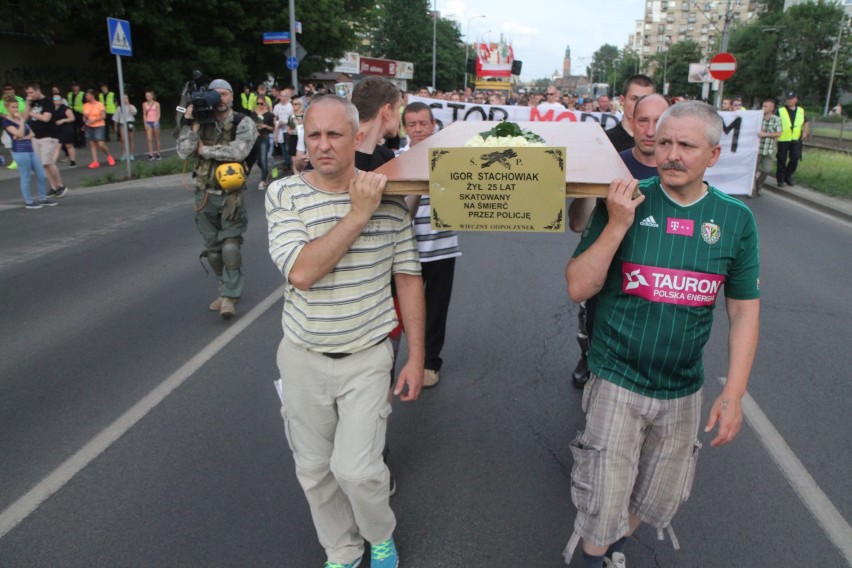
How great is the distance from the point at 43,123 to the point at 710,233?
12.9 meters

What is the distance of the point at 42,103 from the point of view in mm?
12703

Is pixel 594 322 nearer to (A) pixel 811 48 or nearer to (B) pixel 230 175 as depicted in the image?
(B) pixel 230 175

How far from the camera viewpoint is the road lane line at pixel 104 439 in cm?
328

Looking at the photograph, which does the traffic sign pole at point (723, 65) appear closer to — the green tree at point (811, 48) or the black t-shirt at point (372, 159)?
the black t-shirt at point (372, 159)

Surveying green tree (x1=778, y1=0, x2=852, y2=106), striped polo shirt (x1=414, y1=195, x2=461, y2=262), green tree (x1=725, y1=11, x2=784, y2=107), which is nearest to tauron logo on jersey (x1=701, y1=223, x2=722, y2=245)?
striped polo shirt (x1=414, y1=195, x2=461, y2=262)

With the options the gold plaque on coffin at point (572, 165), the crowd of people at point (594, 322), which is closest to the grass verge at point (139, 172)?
the gold plaque on coffin at point (572, 165)

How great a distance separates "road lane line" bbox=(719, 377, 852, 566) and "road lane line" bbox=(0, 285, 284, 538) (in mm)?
3610

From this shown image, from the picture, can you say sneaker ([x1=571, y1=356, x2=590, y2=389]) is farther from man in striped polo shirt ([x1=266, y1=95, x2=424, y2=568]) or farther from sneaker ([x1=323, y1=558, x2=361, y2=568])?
sneaker ([x1=323, y1=558, x2=361, y2=568])

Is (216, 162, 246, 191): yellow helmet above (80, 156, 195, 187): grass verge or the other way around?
above

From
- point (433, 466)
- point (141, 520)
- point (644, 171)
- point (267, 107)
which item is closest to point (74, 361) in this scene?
point (141, 520)

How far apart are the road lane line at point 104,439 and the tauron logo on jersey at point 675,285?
2.91 metres

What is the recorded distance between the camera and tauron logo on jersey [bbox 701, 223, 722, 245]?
2357 millimetres

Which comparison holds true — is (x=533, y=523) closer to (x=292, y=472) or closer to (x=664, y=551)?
(x=664, y=551)

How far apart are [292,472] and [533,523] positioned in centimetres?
125
